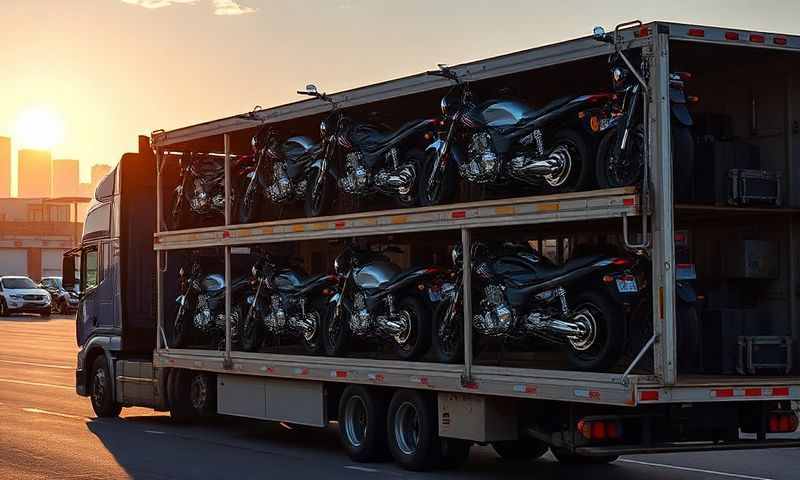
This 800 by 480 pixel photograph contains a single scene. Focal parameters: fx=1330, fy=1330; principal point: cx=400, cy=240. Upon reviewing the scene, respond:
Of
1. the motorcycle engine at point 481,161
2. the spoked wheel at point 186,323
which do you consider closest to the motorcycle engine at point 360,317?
the motorcycle engine at point 481,161

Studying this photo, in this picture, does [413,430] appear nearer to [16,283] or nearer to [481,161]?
[481,161]

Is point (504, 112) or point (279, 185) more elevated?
point (504, 112)

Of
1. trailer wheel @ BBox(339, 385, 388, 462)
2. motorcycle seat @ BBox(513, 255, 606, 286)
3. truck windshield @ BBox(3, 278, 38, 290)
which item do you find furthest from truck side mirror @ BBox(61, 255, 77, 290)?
truck windshield @ BBox(3, 278, 38, 290)

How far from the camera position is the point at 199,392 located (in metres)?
16.3

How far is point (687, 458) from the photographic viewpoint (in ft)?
45.6

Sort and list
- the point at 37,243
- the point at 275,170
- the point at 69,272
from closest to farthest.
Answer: the point at 275,170 < the point at 69,272 < the point at 37,243

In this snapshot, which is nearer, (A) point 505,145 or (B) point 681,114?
(B) point 681,114

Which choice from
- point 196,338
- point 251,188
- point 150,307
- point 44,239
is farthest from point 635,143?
point 44,239

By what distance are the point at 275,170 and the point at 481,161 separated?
151 inches

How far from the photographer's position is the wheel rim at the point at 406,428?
12586 millimetres

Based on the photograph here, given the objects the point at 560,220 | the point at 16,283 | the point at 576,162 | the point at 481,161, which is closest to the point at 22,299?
the point at 16,283

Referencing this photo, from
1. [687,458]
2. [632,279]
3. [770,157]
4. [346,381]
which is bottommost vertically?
[687,458]

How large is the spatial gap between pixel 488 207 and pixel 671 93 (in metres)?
1.99

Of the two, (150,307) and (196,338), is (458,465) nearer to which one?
(196,338)
